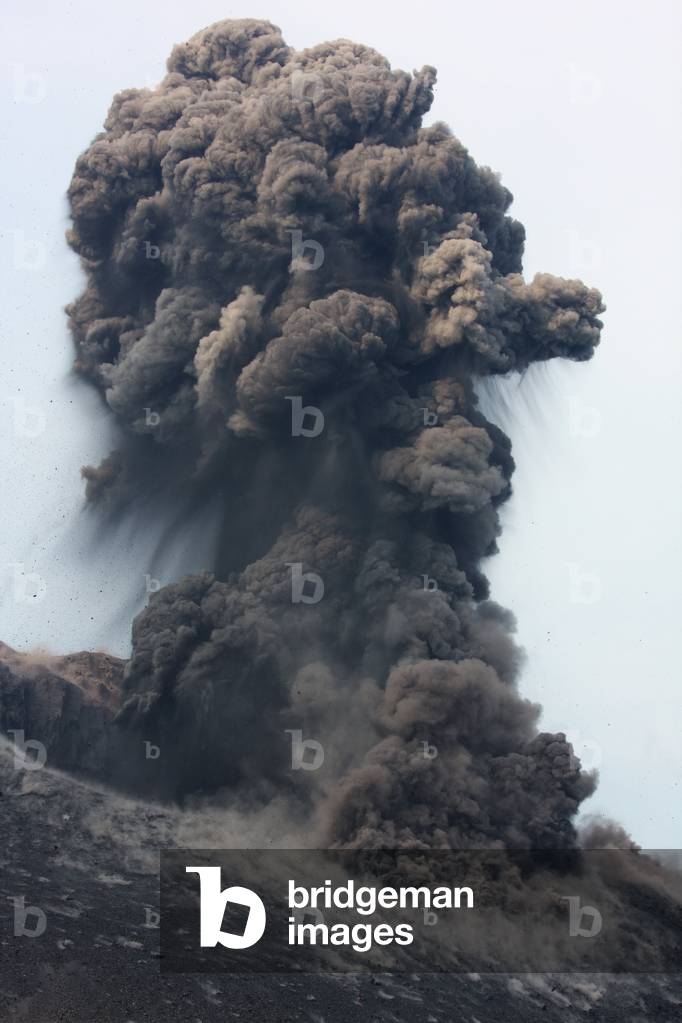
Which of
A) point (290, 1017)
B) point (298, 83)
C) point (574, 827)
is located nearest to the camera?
point (290, 1017)

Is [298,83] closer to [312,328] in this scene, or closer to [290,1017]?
[312,328]

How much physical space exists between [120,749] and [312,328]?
2044cm

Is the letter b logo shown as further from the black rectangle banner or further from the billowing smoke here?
the billowing smoke

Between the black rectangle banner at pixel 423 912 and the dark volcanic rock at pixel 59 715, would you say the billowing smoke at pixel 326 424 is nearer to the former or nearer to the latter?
the black rectangle banner at pixel 423 912

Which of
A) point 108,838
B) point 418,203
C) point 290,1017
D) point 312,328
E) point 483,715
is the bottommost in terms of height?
point 290,1017

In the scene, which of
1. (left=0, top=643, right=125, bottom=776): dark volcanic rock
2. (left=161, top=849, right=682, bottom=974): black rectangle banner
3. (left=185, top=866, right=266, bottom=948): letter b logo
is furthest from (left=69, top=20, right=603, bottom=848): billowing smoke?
(left=185, top=866, right=266, bottom=948): letter b logo

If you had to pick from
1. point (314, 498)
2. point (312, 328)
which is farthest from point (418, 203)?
point (314, 498)

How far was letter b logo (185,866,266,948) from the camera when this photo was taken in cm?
6075

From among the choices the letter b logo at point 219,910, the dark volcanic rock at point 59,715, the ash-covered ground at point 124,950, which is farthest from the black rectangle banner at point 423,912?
the dark volcanic rock at point 59,715

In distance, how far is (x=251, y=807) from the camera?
71000 millimetres

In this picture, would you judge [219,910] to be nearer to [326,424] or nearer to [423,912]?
[423,912]

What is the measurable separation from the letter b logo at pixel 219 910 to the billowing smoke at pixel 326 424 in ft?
14.4

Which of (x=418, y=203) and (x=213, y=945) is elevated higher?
(x=418, y=203)

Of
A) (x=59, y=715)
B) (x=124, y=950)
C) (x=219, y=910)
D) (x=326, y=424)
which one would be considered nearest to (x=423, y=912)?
(x=219, y=910)
